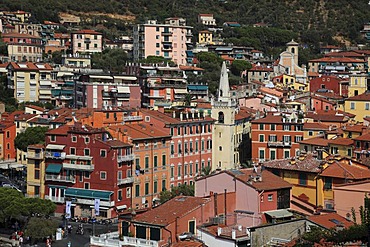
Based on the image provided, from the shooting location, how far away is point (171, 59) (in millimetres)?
93375

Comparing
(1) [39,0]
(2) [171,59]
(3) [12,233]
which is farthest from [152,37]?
(3) [12,233]

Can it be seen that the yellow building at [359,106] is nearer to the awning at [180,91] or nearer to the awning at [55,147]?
the awning at [180,91]

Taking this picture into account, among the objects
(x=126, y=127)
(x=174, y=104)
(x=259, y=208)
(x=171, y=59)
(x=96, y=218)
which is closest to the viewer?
(x=259, y=208)

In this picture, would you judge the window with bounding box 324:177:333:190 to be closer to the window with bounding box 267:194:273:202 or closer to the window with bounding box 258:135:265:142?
the window with bounding box 267:194:273:202

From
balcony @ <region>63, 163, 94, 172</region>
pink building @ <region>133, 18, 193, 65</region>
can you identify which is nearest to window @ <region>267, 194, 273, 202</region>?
balcony @ <region>63, 163, 94, 172</region>

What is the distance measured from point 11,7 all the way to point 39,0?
6.15 meters

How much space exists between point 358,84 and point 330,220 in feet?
151

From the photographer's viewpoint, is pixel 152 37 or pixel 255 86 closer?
pixel 255 86

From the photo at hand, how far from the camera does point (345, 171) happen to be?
34469 millimetres

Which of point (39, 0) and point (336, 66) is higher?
point (39, 0)

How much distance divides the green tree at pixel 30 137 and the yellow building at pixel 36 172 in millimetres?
6640

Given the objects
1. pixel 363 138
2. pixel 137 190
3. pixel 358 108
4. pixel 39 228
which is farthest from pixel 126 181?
pixel 358 108

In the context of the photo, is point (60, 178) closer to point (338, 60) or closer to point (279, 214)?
point (279, 214)

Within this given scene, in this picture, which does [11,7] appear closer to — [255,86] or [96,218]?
[255,86]
